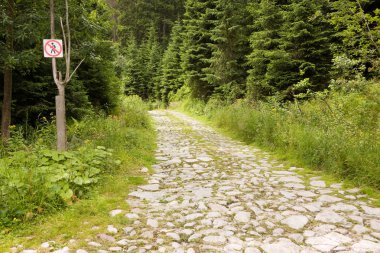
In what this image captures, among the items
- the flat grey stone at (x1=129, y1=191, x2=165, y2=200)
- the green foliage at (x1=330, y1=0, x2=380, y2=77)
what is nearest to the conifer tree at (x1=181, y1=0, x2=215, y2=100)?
the green foliage at (x1=330, y1=0, x2=380, y2=77)

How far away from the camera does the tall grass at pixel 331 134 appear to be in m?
5.16

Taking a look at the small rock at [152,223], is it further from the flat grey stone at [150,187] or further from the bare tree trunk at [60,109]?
the bare tree trunk at [60,109]

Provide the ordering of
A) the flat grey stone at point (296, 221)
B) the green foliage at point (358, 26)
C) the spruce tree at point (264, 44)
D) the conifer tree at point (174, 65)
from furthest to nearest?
the conifer tree at point (174, 65) < the spruce tree at point (264, 44) < the green foliage at point (358, 26) < the flat grey stone at point (296, 221)

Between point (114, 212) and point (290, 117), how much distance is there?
642cm

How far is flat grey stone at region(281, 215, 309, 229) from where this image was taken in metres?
3.60

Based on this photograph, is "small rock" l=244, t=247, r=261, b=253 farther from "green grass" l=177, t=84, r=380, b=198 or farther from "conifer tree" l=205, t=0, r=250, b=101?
"conifer tree" l=205, t=0, r=250, b=101

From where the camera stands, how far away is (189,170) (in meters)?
6.32

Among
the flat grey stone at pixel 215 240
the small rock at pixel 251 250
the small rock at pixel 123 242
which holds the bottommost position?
the small rock at pixel 123 242

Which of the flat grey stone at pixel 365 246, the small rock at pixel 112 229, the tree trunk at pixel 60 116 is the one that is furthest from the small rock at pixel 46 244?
the flat grey stone at pixel 365 246

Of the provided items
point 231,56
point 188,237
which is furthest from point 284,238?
point 231,56

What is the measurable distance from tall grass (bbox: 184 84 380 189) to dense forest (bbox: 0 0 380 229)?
3 centimetres

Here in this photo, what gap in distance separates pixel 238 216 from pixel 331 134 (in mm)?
3496

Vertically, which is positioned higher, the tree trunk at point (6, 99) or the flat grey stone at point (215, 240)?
the tree trunk at point (6, 99)

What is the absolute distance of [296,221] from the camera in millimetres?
3705
